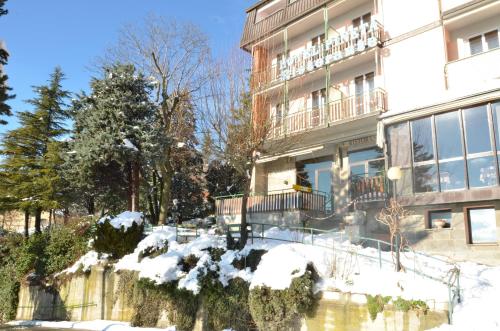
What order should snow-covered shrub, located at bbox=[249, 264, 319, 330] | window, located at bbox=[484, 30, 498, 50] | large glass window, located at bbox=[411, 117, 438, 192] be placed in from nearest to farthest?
snow-covered shrub, located at bbox=[249, 264, 319, 330]
large glass window, located at bbox=[411, 117, 438, 192]
window, located at bbox=[484, 30, 498, 50]

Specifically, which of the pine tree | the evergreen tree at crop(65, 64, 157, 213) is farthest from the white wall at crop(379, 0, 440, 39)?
the pine tree

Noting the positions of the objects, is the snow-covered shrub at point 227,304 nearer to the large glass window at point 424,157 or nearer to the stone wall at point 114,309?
the stone wall at point 114,309

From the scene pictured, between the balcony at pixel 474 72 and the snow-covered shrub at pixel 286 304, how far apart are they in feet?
28.1

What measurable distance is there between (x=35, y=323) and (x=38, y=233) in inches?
219

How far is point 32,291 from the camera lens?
17281mm

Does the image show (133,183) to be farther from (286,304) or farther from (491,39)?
(491,39)

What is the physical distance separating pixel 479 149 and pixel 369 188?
4.25 metres

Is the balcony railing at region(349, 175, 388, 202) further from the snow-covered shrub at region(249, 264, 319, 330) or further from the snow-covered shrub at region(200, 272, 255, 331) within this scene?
the snow-covered shrub at region(200, 272, 255, 331)

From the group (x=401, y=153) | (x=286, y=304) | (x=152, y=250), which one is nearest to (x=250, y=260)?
(x=286, y=304)

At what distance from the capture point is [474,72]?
13766 mm

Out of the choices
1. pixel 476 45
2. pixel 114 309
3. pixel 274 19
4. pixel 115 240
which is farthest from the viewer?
pixel 274 19

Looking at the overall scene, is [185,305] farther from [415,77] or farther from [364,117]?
[415,77]

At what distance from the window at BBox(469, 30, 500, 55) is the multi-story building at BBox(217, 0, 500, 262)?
37 millimetres

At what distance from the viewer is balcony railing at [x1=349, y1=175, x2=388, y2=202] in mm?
15466
